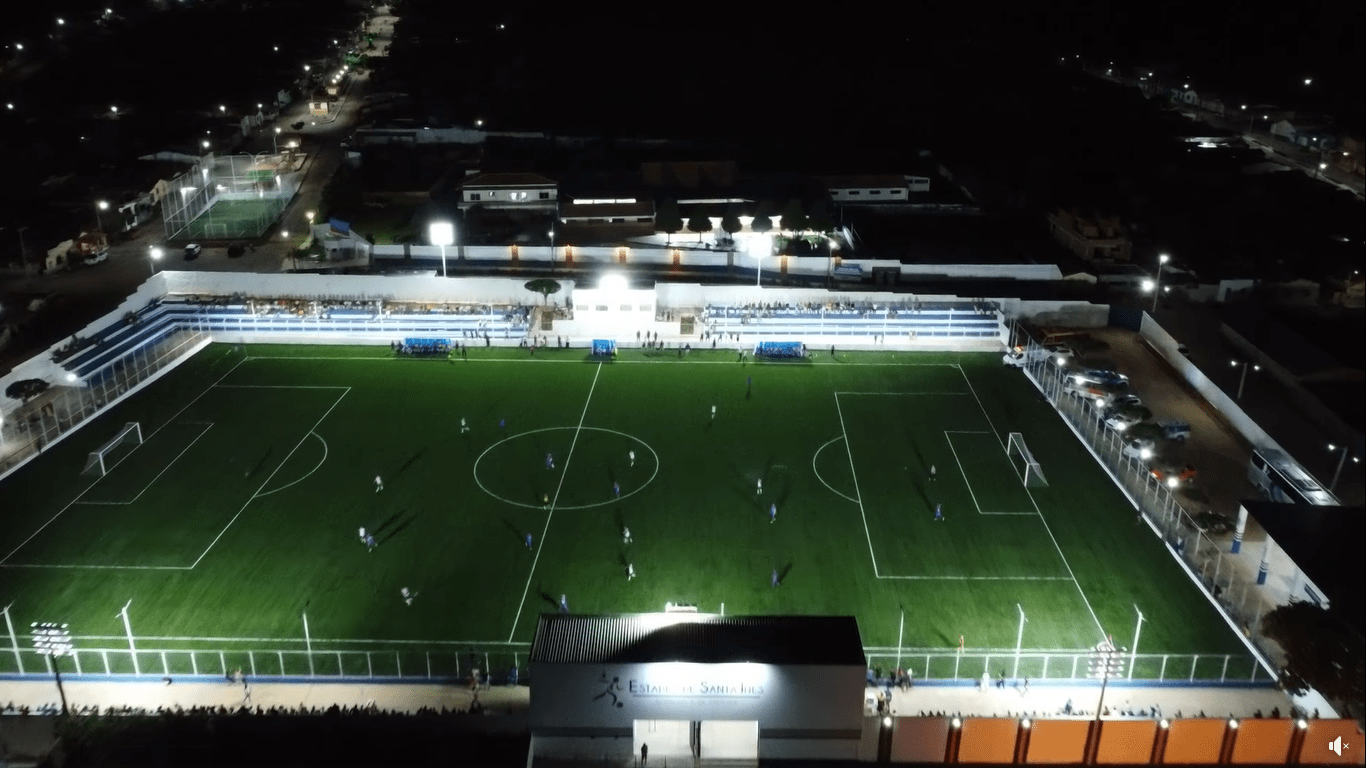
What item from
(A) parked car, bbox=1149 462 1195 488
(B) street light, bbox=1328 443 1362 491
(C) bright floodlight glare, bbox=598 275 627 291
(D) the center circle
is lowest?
(D) the center circle

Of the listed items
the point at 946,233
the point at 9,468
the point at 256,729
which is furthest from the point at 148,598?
the point at 946,233

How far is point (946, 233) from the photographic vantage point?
6175 centimetres

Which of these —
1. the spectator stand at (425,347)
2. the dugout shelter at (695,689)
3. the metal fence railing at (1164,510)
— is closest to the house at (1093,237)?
the metal fence railing at (1164,510)

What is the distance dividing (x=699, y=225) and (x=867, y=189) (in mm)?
16854

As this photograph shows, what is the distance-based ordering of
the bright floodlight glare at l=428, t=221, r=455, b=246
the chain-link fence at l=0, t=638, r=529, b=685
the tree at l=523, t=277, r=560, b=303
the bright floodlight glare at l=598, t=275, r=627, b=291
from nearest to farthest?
the chain-link fence at l=0, t=638, r=529, b=685
the bright floodlight glare at l=598, t=275, r=627, b=291
the tree at l=523, t=277, r=560, b=303
the bright floodlight glare at l=428, t=221, r=455, b=246

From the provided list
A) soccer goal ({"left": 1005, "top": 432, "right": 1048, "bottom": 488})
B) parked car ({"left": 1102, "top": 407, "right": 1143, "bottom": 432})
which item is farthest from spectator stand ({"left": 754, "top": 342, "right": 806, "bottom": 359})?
parked car ({"left": 1102, "top": 407, "right": 1143, "bottom": 432})

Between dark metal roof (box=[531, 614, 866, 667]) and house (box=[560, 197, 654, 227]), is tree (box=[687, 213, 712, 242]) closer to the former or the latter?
house (box=[560, 197, 654, 227])

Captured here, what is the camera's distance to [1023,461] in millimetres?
32719

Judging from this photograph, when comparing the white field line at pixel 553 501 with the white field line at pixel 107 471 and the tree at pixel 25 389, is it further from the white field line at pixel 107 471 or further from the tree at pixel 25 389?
the tree at pixel 25 389

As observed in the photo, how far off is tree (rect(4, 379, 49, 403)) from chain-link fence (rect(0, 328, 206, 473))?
0.88 ft

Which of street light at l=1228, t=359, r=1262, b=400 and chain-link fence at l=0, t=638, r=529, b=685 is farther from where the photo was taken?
street light at l=1228, t=359, r=1262, b=400

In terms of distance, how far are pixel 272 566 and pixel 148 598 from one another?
10.2ft

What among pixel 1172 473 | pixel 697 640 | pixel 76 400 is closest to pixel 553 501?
pixel 697 640

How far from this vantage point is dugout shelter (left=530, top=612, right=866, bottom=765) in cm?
1838
